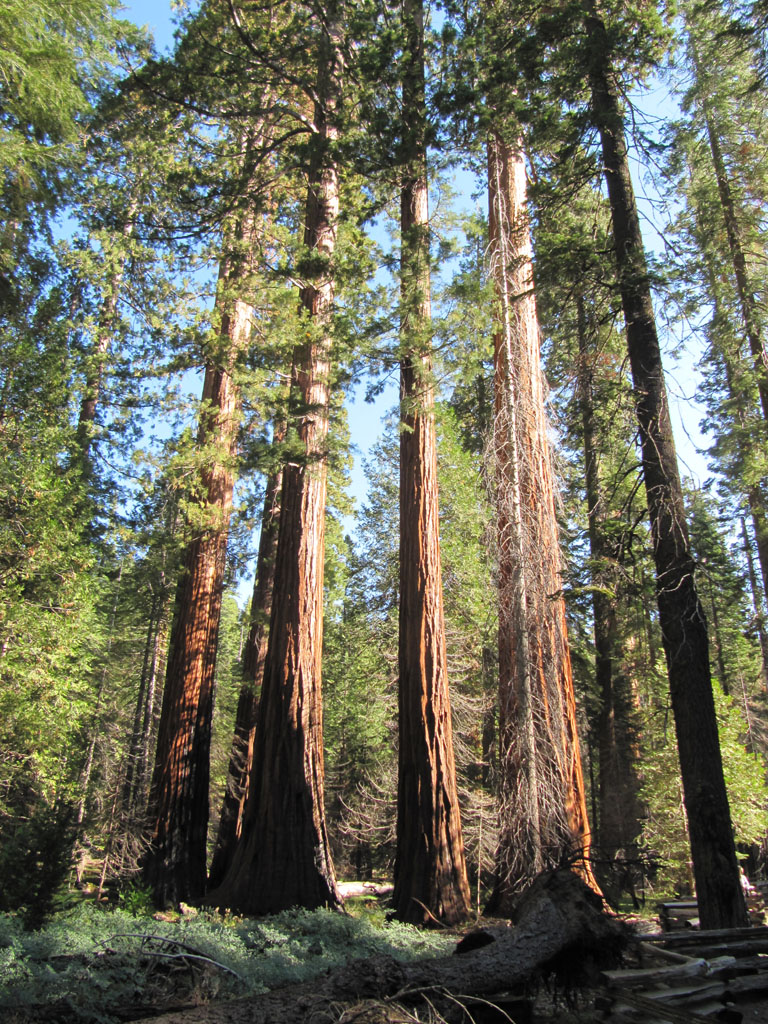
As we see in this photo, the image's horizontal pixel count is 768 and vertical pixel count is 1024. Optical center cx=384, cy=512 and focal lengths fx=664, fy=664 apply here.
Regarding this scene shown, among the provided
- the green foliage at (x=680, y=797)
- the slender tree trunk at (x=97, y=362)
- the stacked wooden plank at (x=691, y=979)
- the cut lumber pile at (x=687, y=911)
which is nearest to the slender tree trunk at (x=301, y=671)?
the stacked wooden plank at (x=691, y=979)

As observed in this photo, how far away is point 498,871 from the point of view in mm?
7875

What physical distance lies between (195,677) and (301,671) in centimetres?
336

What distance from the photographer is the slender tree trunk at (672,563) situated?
6.20 metres

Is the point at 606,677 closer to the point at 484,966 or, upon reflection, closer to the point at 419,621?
the point at 419,621

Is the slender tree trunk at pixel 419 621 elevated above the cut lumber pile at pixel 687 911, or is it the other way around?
the slender tree trunk at pixel 419 621

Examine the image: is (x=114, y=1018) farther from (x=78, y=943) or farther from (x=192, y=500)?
(x=192, y=500)

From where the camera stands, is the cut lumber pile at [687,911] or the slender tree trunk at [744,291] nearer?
the cut lumber pile at [687,911]

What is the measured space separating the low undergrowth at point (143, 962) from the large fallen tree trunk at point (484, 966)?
55cm

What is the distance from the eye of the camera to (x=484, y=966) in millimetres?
3689

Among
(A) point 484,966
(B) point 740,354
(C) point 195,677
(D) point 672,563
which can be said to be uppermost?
(B) point 740,354

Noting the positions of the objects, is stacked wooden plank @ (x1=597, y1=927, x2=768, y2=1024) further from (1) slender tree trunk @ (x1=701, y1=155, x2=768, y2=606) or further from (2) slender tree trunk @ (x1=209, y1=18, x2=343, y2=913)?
(1) slender tree trunk @ (x1=701, y1=155, x2=768, y2=606)

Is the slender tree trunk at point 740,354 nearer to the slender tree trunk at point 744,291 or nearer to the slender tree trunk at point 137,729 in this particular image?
the slender tree trunk at point 744,291

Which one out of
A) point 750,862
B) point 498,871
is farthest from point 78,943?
point 750,862

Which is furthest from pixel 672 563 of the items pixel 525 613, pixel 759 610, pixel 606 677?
pixel 759 610
